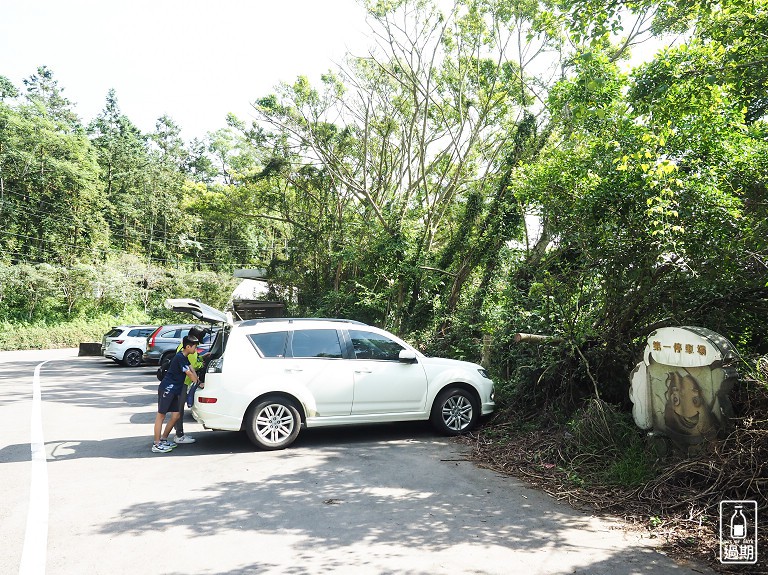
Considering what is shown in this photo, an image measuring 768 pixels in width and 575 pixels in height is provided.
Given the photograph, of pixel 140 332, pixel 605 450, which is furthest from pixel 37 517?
pixel 140 332

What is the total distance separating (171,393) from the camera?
23.8 feet

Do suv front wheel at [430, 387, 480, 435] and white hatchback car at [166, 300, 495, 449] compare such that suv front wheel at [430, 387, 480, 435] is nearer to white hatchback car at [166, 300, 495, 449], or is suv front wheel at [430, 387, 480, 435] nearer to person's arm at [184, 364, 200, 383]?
white hatchback car at [166, 300, 495, 449]

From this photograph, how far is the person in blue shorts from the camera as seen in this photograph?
723 cm

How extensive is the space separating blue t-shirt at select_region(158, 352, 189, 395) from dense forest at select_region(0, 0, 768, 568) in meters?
4.70

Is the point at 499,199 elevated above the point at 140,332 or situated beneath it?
elevated above

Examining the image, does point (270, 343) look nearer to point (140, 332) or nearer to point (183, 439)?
point (183, 439)

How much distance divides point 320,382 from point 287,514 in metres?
2.63

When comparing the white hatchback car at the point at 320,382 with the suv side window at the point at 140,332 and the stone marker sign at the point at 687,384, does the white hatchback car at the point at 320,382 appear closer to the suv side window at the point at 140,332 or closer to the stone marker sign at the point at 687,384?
the stone marker sign at the point at 687,384

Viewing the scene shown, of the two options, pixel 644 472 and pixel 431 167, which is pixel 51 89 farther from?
pixel 644 472

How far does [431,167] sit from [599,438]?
50.0 feet

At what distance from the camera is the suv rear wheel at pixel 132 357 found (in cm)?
2130

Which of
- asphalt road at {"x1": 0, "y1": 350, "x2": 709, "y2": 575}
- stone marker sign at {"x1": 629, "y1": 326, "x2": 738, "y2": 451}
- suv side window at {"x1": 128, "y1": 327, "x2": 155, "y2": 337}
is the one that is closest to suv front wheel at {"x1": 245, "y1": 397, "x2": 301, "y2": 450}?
asphalt road at {"x1": 0, "y1": 350, "x2": 709, "y2": 575}

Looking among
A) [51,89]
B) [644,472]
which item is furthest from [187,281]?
[644,472]

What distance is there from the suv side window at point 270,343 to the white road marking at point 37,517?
274 centimetres
